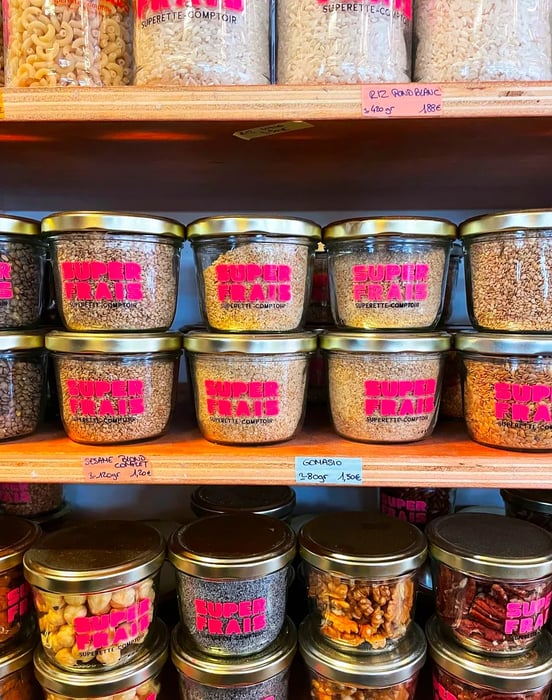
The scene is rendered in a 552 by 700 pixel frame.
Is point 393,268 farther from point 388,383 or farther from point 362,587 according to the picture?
point 362,587

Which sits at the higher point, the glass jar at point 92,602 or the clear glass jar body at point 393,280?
the clear glass jar body at point 393,280

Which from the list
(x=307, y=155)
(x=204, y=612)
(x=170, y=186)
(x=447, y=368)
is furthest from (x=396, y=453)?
(x=170, y=186)

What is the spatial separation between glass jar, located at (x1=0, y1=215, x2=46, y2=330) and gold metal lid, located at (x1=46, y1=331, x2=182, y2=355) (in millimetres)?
75

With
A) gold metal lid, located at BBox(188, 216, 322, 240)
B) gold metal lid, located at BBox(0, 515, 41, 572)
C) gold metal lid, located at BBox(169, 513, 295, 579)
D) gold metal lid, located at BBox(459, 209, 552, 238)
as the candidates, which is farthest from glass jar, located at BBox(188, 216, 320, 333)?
gold metal lid, located at BBox(0, 515, 41, 572)

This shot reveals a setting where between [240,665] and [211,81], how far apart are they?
832mm

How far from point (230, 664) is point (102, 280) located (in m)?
0.59

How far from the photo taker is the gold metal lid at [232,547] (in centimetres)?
77

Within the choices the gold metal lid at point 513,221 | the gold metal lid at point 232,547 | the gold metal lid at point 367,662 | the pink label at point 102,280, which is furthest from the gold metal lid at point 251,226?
the gold metal lid at point 367,662

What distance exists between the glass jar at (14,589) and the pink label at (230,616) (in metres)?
0.29

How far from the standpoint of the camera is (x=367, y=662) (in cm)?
78

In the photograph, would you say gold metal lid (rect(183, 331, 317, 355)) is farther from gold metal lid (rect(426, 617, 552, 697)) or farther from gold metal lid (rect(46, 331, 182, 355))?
gold metal lid (rect(426, 617, 552, 697))

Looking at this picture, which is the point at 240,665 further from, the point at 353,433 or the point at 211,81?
the point at 211,81

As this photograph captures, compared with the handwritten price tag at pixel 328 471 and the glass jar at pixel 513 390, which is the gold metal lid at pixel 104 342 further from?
the glass jar at pixel 513 390

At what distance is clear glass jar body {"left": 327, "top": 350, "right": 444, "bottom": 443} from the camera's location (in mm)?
754
